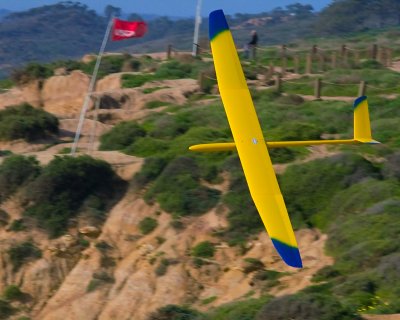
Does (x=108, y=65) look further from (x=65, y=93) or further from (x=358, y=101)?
(x=358, y=101)

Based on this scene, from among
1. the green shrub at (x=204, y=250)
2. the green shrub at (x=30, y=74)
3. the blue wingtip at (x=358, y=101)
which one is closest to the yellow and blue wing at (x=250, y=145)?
the blue wingtip at (x=358, y=101)

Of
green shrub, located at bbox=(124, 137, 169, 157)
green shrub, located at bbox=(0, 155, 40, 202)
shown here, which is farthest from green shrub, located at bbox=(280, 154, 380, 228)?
green shrub, located at bbox=(0, 155, 40, 202)

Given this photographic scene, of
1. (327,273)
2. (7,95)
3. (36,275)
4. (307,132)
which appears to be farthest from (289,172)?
(7,95)

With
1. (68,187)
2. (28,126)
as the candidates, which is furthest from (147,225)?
(28,126)

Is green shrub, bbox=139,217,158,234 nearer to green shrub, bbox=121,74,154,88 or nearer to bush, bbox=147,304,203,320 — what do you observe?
bush, bbox=147,304,203,320

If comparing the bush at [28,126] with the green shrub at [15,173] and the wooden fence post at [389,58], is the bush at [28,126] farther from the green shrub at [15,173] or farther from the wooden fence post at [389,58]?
the wooden fence post at [389,58]

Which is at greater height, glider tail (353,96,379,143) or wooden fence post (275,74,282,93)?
glider tail (353,96,379,143)

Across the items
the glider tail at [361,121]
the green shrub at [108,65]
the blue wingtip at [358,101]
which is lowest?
the green shrub at [108,65]
